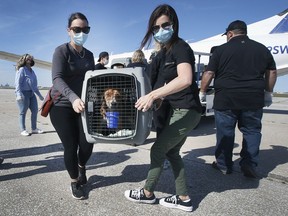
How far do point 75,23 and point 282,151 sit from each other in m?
4.07

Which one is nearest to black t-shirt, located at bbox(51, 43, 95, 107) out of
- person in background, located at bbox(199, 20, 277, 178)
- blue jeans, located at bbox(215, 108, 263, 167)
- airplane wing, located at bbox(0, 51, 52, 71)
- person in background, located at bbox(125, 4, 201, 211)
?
person in background, located at bbox(125, 4, 201, 211)

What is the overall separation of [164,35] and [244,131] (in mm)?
1890

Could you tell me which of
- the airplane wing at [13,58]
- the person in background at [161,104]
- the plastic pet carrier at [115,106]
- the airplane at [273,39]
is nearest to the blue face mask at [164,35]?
the person in background at [161,104]

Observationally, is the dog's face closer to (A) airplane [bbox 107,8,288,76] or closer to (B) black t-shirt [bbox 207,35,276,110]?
(B) black t-shirt [bbox 207,35,276,110]

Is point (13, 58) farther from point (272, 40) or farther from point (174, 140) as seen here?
point (174, 140)

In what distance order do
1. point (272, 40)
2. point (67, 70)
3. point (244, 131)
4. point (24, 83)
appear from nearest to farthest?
1. point (67, 70)
2. point (244, 131)
3. point (24, 83)
4. point (272, 40)

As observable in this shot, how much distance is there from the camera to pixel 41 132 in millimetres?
5754

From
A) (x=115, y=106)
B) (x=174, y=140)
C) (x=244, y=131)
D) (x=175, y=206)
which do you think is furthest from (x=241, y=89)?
(x=115, y=106)

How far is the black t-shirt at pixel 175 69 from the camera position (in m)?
1.98

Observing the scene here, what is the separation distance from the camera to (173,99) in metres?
2.18

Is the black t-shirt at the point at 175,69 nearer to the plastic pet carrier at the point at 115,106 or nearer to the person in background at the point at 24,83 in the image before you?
the plastic pet carrier at the point at 115,106

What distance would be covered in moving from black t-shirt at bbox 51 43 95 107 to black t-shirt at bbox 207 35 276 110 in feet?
5.73

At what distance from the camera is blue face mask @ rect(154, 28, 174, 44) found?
208cm

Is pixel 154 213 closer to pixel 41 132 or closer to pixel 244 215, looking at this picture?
pixel 244 215
